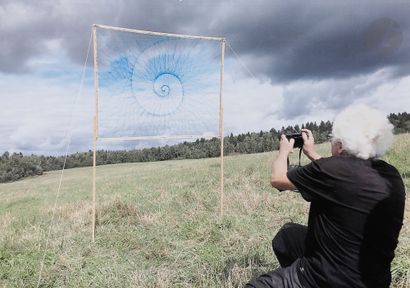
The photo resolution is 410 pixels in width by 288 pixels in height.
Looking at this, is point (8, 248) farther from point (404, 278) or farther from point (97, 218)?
point (404, 278)

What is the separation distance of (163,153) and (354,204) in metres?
45.0

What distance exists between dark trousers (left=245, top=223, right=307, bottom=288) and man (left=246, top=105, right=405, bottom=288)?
152 millimetres

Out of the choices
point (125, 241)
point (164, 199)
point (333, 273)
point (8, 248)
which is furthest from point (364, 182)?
point (164, 199)

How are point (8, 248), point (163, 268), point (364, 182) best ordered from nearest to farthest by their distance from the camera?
point (364, 182) < point (163, 268) < point (8, 248)

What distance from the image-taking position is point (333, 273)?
3.18m

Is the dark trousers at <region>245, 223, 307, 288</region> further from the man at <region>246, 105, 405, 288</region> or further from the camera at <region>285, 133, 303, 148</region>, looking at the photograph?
the camera at <region>285, 133, 303, 148</region>

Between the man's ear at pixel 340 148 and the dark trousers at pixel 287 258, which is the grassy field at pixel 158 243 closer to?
the dark trousers at pixel 287 258

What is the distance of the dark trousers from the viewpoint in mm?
3447

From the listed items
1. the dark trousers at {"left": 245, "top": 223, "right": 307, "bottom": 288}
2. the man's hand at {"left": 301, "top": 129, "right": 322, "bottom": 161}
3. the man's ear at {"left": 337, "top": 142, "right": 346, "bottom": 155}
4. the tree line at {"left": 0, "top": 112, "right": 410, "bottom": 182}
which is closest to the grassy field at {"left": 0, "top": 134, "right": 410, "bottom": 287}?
the dark trousers at {"left": 245, "top": 223, "right": 307, "bottom": 288}

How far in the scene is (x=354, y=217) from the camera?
10.3 ft

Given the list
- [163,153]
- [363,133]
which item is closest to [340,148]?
[363,133]

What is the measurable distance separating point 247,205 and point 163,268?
3664 mm

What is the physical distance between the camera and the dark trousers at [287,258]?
136 inches

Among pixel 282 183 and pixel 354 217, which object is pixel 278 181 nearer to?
pixel 282 183
